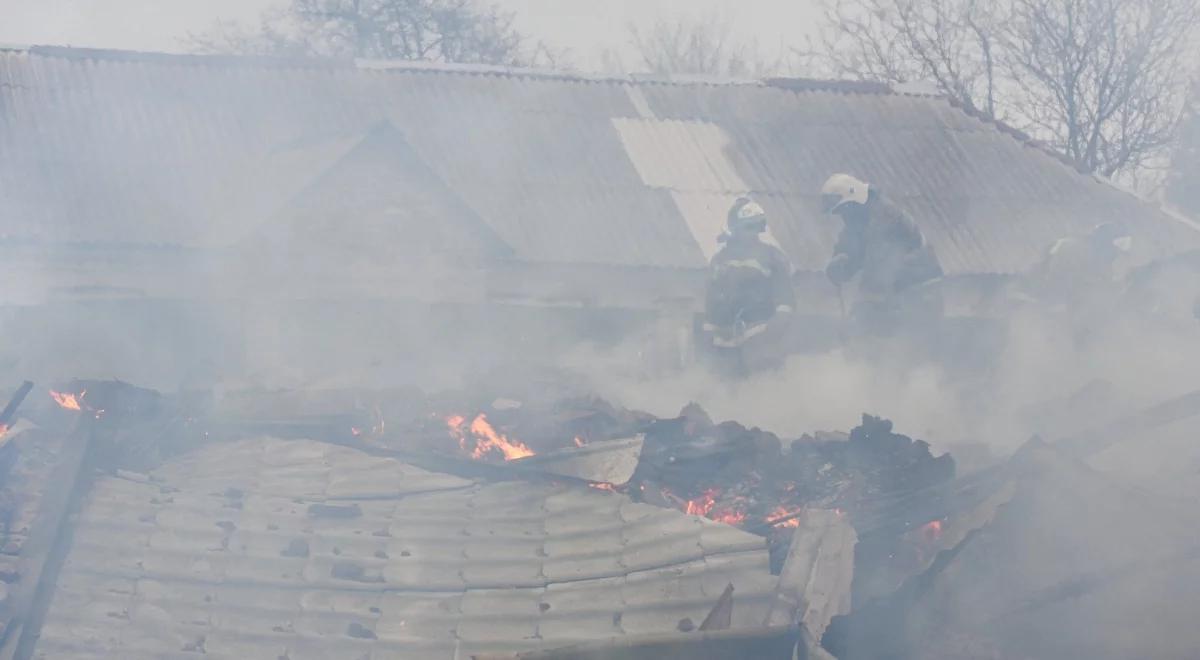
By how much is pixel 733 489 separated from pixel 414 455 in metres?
2.47

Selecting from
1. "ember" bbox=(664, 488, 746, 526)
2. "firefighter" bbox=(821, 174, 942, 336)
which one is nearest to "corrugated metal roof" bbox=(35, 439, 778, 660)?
"ember" bbox=(664, 488, 746, 526)

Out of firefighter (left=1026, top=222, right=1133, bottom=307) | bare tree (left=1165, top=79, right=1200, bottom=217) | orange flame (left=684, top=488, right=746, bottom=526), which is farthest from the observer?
bare tree (left=1165, top=79, right=1200, bottom=217)

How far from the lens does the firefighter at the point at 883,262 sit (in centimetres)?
1448

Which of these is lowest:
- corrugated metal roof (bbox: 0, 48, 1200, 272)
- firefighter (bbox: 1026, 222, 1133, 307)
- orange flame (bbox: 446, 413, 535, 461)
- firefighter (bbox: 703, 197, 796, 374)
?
orange flame (bbox: 446, 413, 535, 461)

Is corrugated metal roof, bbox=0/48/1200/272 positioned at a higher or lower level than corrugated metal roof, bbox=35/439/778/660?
higher

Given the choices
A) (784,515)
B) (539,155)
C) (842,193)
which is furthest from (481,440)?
(539,155)

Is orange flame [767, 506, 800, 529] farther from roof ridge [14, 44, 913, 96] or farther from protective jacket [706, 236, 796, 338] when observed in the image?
roof ridge [14, 44, 913, 96]

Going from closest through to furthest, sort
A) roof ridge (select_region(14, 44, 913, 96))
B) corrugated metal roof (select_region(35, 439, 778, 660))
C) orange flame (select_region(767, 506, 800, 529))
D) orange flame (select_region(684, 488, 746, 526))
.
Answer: corrugated metal roof (select_region(35, 439, 778, 660)), orange flame (select_region(767, 506, 800, 529)), orange flame (select_region(684, 488, 746, 526)), roof ridge (select_region(14, 44, 913, 96))

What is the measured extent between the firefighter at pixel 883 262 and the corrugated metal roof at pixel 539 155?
477 cm

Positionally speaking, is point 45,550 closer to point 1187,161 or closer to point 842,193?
point 842,193

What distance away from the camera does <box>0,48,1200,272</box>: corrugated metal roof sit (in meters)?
19.1

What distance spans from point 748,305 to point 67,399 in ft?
25.0

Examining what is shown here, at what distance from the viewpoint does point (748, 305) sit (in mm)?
14078

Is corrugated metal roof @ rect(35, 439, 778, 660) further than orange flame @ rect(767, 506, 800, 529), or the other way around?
orange flame @ rect(767, 506, 800, 529)
